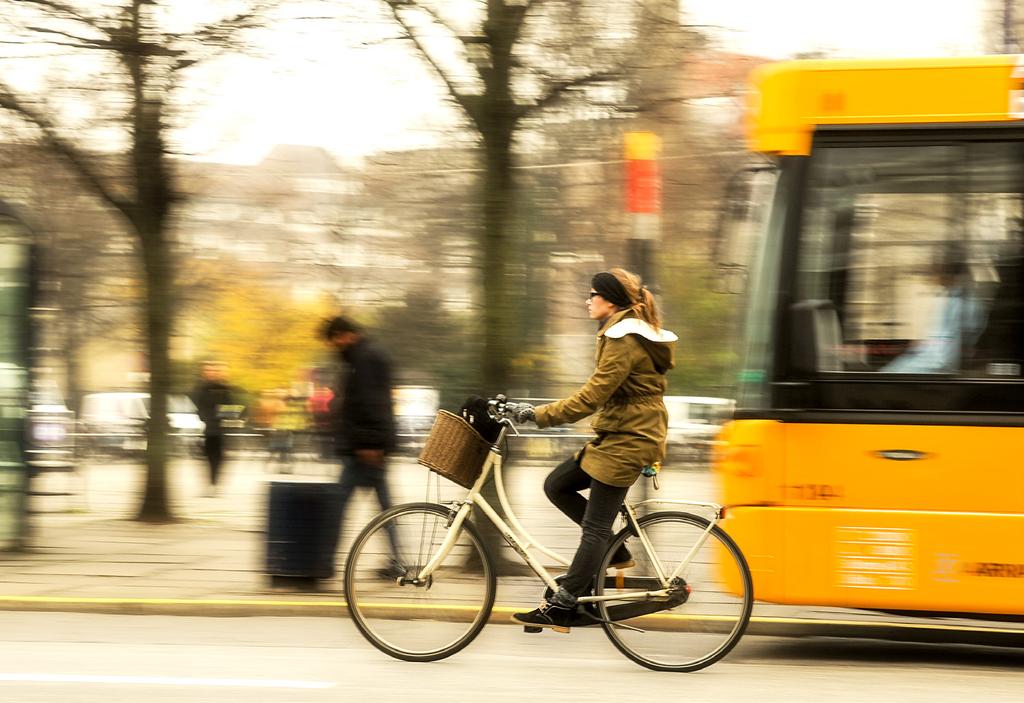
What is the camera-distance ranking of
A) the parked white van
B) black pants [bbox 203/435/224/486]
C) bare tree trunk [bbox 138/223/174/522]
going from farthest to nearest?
the parked white van < black pants [bbox 203/435/224/486] < bare tree trunk [bbox 138/223/174/522]

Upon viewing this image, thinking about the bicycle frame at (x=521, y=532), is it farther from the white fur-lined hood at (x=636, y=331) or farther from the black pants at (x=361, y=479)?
the black pants at (x=361, y=479)

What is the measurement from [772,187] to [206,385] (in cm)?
1348

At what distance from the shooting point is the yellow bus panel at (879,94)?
673 centimetres

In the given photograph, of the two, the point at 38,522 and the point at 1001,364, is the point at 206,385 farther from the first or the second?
the point at 1001,364

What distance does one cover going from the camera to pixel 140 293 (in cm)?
1394

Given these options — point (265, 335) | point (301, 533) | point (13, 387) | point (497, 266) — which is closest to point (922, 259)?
point (497, 266)

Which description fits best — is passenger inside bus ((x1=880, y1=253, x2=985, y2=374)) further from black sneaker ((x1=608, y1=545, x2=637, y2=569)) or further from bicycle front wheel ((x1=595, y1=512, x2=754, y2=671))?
black sneaker ((x1=608, y1=545, x2=637, y2=569))

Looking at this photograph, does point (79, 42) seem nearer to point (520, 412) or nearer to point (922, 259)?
point (520, 412)

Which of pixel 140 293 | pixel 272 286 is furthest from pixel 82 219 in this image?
pixel 140 293

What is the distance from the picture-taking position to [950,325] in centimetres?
668

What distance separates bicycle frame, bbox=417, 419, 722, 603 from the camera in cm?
652

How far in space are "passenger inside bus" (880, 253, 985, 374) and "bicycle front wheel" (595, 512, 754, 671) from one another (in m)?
1.30

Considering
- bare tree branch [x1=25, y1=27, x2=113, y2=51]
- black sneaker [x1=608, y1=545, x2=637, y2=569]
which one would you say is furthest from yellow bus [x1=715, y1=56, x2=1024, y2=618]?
bare tree branch [x1=25, y1=27, x2=113, y2=51]

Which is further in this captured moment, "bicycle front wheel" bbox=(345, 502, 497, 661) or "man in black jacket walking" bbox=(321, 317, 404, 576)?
"man in black jacket walking" bbox=(321, 317, 404, 576)
